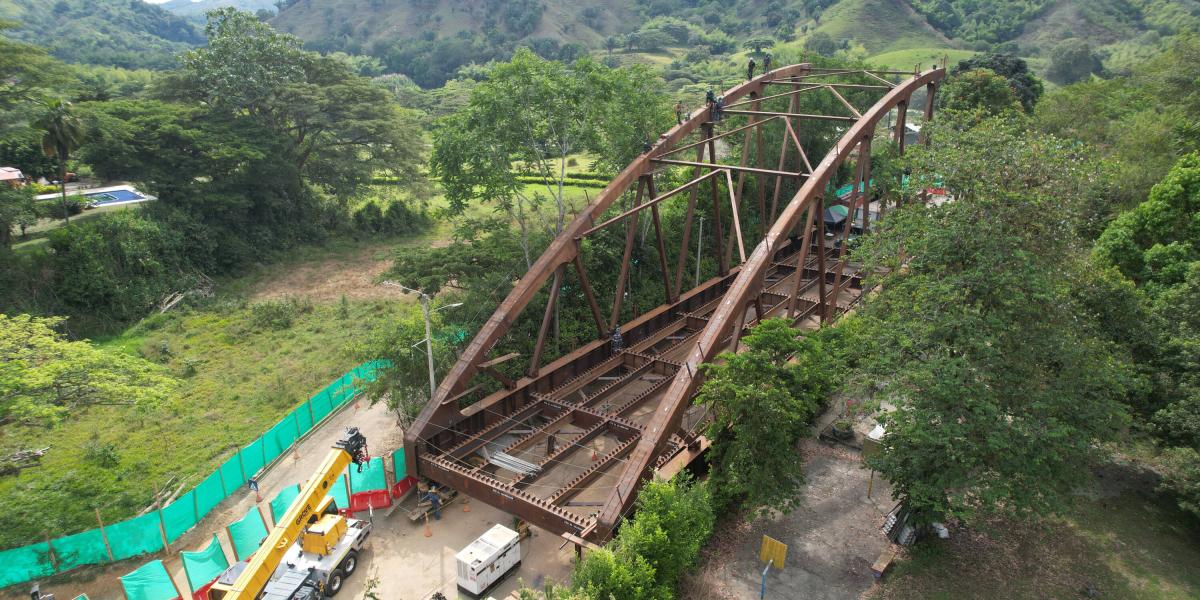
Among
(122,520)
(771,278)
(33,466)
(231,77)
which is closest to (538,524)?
(122,520)

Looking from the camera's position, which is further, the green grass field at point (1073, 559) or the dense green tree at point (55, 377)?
the dense green tree at point (55, 377)

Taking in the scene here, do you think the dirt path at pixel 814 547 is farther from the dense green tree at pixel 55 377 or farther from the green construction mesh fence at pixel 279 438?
the dense green tree at pixel 55 377

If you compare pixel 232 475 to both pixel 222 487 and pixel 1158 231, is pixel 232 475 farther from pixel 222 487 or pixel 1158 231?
pixel 1158 231

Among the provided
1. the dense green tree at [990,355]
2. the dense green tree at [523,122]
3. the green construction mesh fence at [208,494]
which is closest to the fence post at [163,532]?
the green construction mesh fence at [208,494]

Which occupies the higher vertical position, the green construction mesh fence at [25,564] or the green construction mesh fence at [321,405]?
the green construction mesh fence at [321,405]

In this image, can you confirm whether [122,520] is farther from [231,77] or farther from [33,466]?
[231,77]

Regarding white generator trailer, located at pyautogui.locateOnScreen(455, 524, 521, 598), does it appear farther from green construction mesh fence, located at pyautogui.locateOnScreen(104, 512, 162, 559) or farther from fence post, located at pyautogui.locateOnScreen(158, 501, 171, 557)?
green construction mesh fence, located at pyautogui.locateOnScreen(104, 512, 162, 559)
